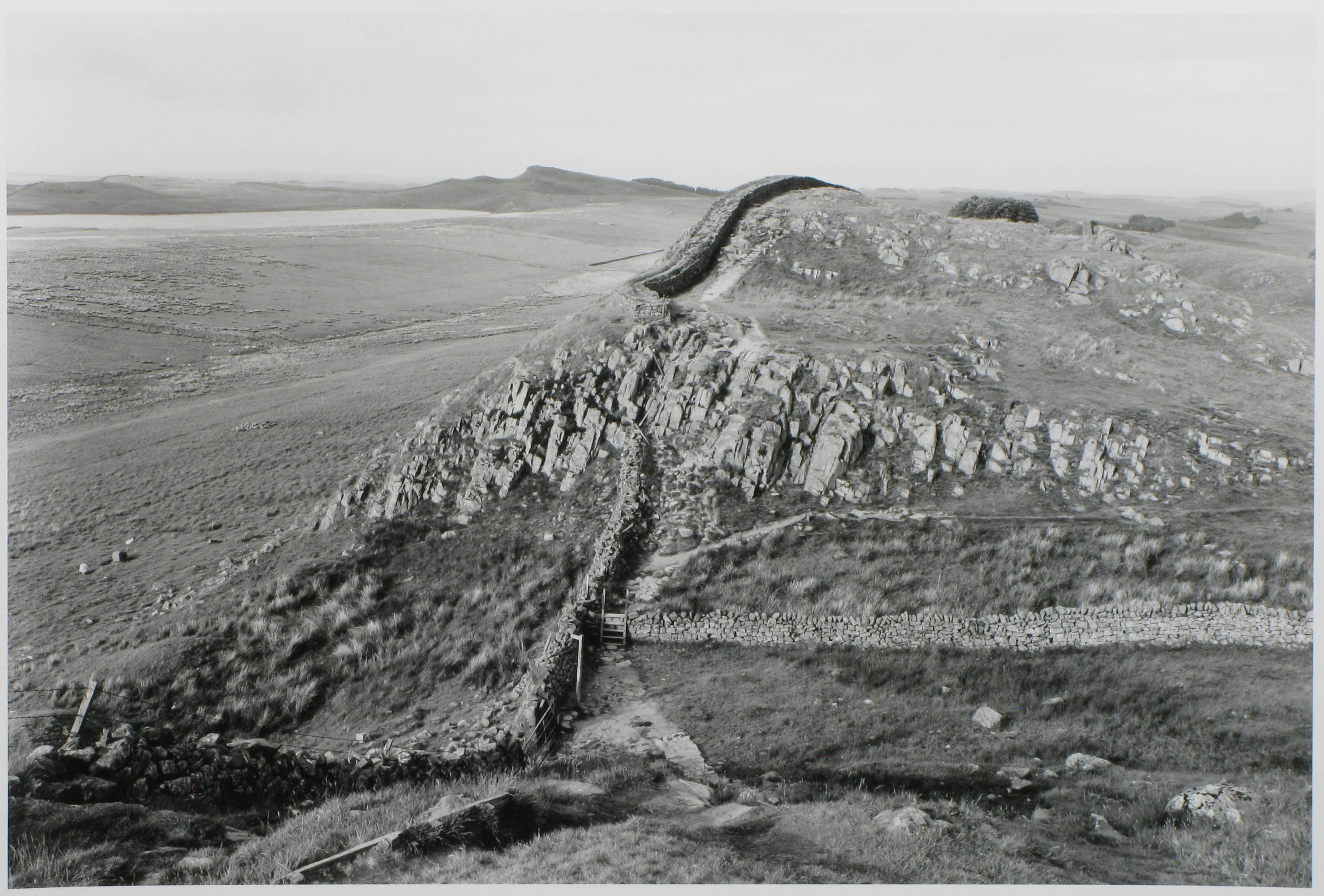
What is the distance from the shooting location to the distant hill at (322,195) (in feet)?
31.2

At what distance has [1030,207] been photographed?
56.7 ft

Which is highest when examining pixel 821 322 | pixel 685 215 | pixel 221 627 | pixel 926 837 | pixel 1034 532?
pixel 685 215

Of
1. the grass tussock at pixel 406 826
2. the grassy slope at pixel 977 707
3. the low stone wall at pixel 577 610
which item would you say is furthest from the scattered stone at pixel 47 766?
the grassy slope at pixel 977 707

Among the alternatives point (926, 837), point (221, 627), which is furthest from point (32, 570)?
point (926, 837)

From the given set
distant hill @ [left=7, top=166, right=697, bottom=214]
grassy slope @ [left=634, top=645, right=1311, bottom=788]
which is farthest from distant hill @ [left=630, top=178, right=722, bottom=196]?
grassy slope @ [left=634, top=645, right=1311, bottom=788]

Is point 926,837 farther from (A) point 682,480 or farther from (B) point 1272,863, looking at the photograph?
(A) point 682,480

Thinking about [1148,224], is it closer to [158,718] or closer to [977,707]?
[977,707]

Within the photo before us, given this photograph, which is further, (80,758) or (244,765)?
(244,765)

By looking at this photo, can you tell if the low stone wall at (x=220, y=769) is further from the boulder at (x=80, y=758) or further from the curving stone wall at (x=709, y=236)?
the curving stone wall at (x=709, y=236)

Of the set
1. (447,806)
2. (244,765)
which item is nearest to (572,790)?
(447,806)

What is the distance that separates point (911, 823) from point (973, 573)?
14.3 feet

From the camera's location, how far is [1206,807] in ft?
22.4

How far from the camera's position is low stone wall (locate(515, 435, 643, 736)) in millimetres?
8070

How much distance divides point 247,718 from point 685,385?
819cm
